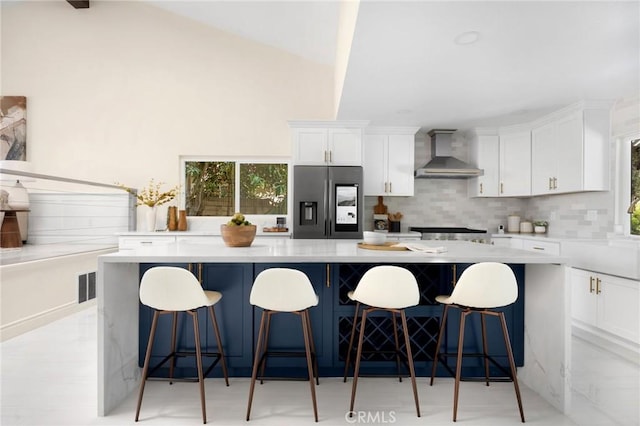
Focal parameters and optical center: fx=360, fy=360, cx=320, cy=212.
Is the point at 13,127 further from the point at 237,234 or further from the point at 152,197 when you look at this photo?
the point at 237,234

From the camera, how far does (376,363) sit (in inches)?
98.0

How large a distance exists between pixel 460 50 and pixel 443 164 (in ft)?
8.01

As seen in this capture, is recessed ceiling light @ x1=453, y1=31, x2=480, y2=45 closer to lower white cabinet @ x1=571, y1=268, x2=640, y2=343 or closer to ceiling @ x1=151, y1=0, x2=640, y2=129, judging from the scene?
ceiling @ x1=151, y1=0, x2=640, y2=129

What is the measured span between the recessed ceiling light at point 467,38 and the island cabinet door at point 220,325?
2077 millimetres

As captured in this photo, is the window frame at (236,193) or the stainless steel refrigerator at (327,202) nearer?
the stainless steel refrigerator at (327,202)

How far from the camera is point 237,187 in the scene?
16.9ft

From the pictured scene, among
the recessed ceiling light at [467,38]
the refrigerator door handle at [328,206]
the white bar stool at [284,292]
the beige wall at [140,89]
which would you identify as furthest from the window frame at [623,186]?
the white bar stool at [284,292]

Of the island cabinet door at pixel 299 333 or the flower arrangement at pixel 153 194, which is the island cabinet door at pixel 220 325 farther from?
the flower arrangement at pixel 153 194

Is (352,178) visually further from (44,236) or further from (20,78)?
(20,78)

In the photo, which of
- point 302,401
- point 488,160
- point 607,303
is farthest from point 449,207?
point 302,401

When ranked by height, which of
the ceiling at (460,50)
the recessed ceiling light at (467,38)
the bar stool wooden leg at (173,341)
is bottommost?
the bar stool wooden leg at (173,341)

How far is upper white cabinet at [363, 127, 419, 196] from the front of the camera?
4.85 meters

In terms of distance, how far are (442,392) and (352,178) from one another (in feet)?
8.93

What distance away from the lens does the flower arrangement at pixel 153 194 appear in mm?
4844
